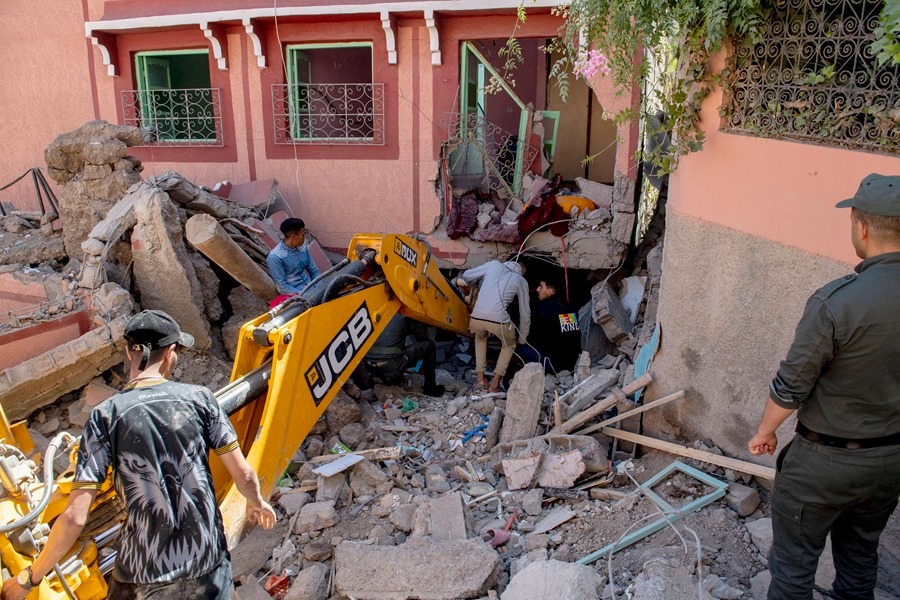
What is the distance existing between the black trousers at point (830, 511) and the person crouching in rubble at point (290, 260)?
4627 millimetres

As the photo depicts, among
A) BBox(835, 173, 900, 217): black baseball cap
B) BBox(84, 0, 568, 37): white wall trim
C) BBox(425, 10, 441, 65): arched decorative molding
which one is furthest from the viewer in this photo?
BBox(425, 10, 441, 65): arched decorative molding

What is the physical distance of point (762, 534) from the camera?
3.72m

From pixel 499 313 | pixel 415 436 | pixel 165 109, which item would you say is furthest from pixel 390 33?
pixel 415 436

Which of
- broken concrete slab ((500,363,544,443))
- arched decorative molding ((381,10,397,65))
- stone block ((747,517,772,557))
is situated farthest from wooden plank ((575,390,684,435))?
arched decorative molding ((381,10,397,65))

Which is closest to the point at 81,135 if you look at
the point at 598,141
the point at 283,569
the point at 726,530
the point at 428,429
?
the point at 428,429

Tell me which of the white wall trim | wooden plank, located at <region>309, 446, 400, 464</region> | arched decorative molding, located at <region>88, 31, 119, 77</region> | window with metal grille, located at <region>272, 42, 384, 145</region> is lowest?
wooden plank, located at <region>309, 446, 400, 464</region>

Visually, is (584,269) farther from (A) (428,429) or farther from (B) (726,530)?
(B) (726,530)

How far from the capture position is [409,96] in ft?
31.1

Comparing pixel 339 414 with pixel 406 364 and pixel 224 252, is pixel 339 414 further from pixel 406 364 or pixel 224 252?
pixel 224 252

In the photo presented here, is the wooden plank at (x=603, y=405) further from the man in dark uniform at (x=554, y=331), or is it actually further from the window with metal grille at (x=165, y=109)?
the window with metal grille at (x=165, y=109)

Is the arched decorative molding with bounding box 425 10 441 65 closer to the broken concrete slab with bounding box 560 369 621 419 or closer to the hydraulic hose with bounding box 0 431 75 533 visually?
the broken concrete slab with bounding box 560 369 621 419

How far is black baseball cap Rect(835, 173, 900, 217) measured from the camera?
2.40 meters

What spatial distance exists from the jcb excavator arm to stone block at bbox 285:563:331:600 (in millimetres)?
558

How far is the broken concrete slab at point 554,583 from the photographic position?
339 centimetres
